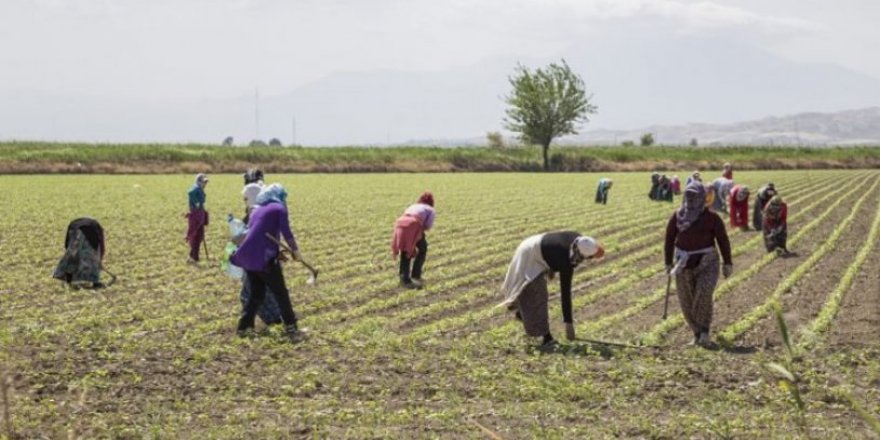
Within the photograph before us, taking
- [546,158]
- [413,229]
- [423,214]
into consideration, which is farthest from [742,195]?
[546,158]

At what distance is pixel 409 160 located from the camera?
69250mm

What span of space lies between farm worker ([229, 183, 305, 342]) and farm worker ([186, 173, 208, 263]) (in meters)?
5.72

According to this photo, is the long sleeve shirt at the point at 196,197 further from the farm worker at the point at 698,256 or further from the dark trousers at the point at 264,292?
the farm worker at the point at 698,256

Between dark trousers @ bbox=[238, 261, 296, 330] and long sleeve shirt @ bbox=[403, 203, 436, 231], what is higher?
long sleeve shirt @ bbox=[403, 203, 436, 231]

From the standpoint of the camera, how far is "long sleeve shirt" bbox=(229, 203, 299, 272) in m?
10.6

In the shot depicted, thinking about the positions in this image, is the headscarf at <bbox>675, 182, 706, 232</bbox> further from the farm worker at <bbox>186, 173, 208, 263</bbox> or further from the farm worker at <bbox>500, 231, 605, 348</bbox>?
the farm worker at <bbox>186, 173, 208, 263</bbox>

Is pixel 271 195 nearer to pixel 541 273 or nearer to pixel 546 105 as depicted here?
pixel 541 273

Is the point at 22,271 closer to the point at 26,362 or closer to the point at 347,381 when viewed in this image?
the point at 26,362

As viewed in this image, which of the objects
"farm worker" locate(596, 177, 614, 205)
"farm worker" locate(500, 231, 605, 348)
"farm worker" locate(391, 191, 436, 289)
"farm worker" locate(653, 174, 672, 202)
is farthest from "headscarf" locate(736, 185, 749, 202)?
"farm worker" locate(500, 231, 605, 348)

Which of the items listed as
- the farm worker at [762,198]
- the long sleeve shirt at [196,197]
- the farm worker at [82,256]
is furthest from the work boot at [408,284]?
the farm worker at [762,198]

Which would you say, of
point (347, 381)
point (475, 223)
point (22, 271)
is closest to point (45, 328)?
point (347, 381)

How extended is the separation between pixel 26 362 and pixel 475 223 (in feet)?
57.2

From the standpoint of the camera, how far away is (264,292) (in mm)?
10992

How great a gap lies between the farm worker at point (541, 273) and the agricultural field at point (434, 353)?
322 mm
